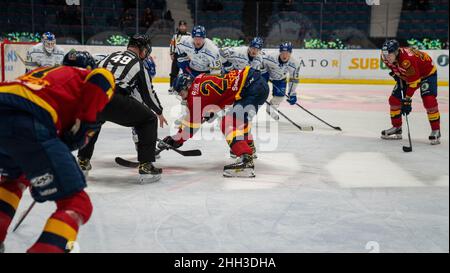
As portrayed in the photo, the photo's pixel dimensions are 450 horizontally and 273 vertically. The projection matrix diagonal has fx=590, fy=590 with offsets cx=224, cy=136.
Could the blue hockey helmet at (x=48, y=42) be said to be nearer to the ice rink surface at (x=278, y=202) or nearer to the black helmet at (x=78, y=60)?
the ice rink surface at (x=278, y=202)

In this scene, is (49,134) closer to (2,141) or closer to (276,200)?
(2,141)

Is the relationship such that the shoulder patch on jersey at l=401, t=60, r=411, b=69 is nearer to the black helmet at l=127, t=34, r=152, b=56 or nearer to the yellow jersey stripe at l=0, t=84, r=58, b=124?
the black helmet at l=127, t=34, r=152, b=56

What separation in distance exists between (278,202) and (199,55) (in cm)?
404

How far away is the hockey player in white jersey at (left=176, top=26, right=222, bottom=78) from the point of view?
23.7 feet

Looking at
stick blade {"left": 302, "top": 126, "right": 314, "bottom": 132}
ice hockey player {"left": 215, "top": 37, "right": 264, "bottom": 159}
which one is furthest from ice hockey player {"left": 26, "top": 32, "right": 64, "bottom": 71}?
stick blade {"left": 302, "top": 126, "right": 314, "bottom": 132}

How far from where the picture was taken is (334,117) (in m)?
7.81

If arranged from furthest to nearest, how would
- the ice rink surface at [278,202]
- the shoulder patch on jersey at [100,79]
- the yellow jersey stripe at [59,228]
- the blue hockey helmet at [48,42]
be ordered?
the blue hockey helmet at [48,42]
the ice rink surface at [278,202]
the shoulder patch on jersey at [100,79]
the yellow jersey stripe at [59,228]

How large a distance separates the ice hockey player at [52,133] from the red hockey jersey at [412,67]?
13.9ft

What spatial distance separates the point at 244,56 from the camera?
24.6 ft

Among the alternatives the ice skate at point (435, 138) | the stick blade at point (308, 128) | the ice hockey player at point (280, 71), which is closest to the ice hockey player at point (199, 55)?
the ice hockey player at point (280, 71)

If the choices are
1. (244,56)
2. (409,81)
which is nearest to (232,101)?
(409,81)

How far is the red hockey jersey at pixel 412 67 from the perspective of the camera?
5797 millimetres
